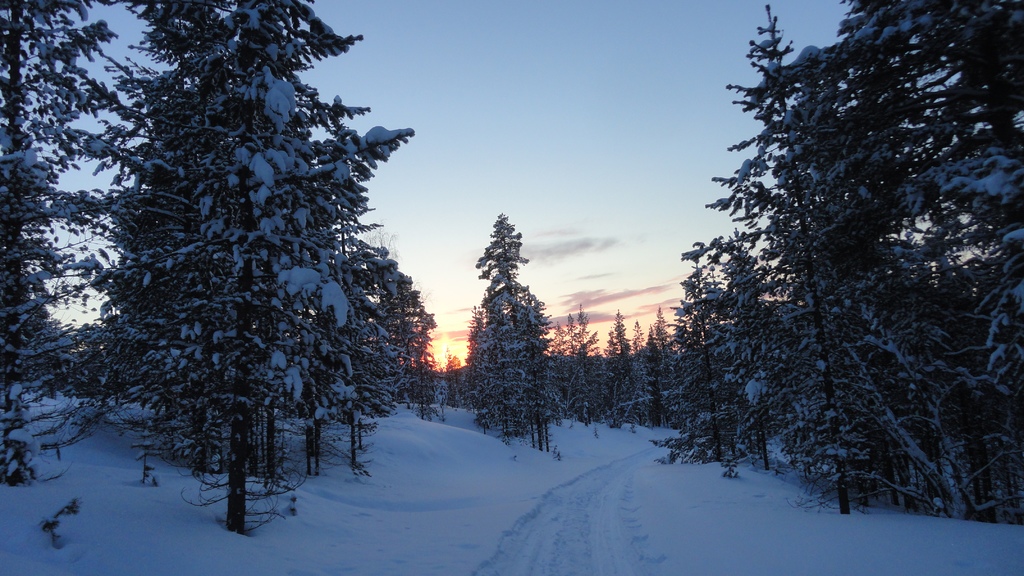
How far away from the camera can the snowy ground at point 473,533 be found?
20.0 ft

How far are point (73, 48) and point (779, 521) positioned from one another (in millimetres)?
18456

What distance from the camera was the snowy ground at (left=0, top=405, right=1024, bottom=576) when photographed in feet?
20.0

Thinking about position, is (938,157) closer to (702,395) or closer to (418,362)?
(702,395)

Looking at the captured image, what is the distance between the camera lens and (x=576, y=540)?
10.7 meters

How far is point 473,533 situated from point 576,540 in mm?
2479

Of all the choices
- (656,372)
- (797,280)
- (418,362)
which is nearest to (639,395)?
(656,372)

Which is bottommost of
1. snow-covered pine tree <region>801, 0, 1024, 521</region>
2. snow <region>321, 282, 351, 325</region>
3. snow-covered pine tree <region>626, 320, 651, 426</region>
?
snow-covered pine tree <region>626, 320, 651, 426</region>

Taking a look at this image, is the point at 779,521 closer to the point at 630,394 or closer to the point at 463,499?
the point at 463,499

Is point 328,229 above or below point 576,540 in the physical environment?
above

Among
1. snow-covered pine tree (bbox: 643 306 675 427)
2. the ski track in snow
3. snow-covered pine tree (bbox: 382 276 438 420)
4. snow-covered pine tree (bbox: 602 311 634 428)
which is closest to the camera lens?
the ski track in snow

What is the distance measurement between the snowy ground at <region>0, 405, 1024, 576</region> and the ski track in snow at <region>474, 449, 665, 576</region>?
51 millimetres

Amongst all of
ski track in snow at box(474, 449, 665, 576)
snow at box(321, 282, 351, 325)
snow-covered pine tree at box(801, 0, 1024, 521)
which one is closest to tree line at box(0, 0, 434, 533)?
snow at box(321, 282, 351, 325)

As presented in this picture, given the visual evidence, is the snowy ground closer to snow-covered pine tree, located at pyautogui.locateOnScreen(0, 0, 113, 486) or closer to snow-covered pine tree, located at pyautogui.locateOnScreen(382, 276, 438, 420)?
snow-covered pine tree, located at pyautogui.locateOnScreen(0, 0, 113, 486)

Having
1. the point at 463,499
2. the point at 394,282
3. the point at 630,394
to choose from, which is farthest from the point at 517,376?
the point at 630,394
